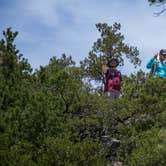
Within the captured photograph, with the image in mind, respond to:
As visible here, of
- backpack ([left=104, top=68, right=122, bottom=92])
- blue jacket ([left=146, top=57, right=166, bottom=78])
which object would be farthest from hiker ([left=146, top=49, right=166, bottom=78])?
backpack ([left=104, top=68, right=122, bottom=92])

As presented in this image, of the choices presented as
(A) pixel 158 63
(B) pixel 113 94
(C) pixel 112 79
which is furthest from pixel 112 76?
(A) pixel 158 63

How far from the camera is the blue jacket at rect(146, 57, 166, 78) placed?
14.5 meters

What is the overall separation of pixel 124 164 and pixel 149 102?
2632 mm

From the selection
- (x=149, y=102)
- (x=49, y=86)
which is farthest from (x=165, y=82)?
(x=49, y=86)

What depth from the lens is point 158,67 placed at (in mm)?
14742

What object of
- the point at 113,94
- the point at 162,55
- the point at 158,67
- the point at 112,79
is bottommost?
the point at 113,94

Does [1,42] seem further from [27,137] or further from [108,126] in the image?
[108,126]

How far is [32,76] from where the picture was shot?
14164mm

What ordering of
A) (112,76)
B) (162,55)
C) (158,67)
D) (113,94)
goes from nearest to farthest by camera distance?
1. (162,55)
2. (112,76)
3. (158,67)
4. (113,94)

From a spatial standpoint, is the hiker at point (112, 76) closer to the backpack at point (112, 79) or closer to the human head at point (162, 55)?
the backpack at point (112, 79)

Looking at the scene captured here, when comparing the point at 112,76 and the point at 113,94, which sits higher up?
the point at 112,76

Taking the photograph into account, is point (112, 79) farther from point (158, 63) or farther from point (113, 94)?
point (158, 63)

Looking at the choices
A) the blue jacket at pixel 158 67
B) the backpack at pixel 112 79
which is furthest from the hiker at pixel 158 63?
the backpack at pixel 112 79

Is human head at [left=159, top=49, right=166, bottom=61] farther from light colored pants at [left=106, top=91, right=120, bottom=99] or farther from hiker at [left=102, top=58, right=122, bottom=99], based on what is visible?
light colored pants at [left=106, top=91, right=120, bottom=99]
